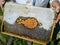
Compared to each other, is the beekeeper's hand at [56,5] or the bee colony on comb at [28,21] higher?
the beekeeper's hand at [56,5]

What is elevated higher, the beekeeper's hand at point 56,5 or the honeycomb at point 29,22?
the beekeeper's hand at point 56,5

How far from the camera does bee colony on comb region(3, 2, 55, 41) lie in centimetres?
83

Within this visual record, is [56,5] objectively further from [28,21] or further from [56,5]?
[28,21]

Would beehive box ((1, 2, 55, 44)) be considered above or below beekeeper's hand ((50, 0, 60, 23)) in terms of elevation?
below

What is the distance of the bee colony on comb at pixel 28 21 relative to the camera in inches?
32.7

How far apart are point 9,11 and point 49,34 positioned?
22 cm

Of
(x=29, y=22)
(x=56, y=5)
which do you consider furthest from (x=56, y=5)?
(x=29, y=22)

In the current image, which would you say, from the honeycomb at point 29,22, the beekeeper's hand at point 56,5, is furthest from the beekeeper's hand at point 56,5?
the honeycomb at point 29,22

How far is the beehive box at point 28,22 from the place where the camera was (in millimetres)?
831

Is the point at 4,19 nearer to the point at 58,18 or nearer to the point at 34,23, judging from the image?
the point at 34,23

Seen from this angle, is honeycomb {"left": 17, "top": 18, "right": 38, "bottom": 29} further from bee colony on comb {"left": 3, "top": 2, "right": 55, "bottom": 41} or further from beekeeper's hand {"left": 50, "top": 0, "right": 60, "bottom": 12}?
beekeeper's hand {"left": 50, "top": 0, "right": 60, "bottom": 12}

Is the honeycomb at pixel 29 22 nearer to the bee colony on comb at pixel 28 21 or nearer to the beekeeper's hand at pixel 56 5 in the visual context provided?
the bee colony on comb at pixel 28 21

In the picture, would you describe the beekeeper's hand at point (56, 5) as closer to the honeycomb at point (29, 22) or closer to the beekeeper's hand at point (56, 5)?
the beekeeper's hand at point (56, 5)

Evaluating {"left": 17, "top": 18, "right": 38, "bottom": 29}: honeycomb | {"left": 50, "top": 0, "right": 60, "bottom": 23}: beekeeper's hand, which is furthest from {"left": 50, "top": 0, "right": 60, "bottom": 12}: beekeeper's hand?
{"left": 17, "top": 18, "right": 38, "bottom": 29}: honeycomb
